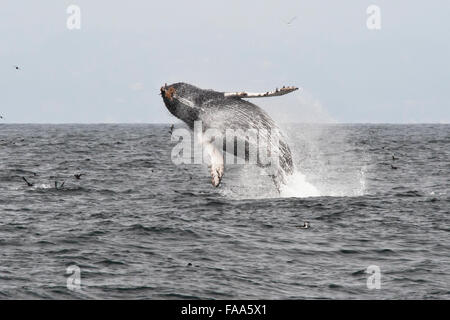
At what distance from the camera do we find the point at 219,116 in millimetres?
18406

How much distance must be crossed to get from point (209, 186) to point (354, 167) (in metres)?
17.3

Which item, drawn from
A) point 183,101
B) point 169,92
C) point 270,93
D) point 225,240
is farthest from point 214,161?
point 225,240

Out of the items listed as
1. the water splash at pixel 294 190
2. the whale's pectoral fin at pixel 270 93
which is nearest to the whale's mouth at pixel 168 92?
the whale's pectoral fin at pixel 270 93

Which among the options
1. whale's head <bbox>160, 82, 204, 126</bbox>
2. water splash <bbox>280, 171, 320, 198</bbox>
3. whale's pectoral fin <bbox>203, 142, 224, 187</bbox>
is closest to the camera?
whale's pectoral fin <bbox>203, 142, 224, 187</bbox>

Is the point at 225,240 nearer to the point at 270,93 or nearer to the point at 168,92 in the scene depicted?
the point at 168,92

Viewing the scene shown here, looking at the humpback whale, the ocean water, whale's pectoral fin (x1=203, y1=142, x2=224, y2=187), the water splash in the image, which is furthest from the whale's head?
the water splash

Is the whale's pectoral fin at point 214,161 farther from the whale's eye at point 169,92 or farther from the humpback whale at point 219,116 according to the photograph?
the whale's eye at point 169,92

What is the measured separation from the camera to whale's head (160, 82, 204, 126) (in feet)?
61.1

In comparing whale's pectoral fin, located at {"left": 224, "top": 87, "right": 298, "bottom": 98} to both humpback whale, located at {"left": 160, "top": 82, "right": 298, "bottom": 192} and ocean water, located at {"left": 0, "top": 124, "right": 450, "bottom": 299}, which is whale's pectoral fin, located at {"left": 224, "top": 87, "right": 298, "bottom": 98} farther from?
ocean water, located at {"left": 0, "top": 124, "right": 450, "bottom": 299}

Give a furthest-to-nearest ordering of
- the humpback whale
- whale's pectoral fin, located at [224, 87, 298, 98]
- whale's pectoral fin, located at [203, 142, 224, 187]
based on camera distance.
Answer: the humpback whale, whale's pectoral fin, located at [203, 142, 224, 187], whale's pectoral fin, located at [224, 87, 298, 98]

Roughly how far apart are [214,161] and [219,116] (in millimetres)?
1235

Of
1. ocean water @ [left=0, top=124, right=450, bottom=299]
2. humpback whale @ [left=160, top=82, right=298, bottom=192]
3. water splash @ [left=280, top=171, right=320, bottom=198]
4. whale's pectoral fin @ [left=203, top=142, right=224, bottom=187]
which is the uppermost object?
humpback whale @ [left=160, top=82, right=298, bottom=192]

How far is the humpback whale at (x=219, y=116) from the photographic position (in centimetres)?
1841
